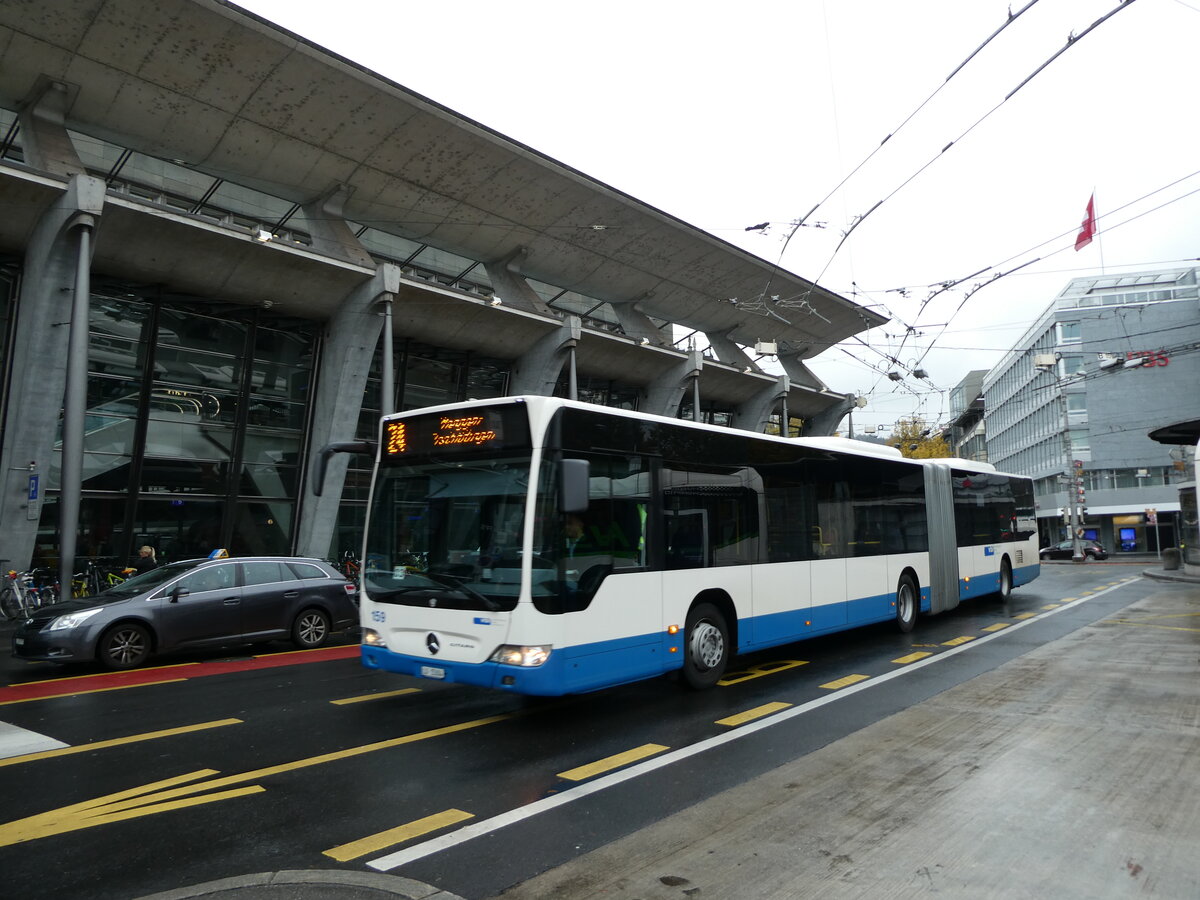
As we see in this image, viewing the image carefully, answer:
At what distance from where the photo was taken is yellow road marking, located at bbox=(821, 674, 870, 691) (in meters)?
8.65

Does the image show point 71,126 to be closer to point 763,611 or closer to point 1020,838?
point 763,611

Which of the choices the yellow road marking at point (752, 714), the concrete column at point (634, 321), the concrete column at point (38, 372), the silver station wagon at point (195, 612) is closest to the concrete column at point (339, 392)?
the concrete column at point (38, 372)

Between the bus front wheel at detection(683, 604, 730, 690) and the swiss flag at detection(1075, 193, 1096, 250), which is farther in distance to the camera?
the swiss flag at detection(1075, 193, 1096, 250)

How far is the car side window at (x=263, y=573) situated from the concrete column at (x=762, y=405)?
27.3m

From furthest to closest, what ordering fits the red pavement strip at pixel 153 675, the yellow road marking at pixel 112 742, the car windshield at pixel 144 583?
the car windshield at pixel 144 583, the red pavement strip at pixel 153 675, the yellow road marking at pixel 112 742

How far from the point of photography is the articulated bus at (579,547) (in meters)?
6.61

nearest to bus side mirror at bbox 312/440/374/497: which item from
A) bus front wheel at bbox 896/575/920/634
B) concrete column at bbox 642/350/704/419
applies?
bus front wheel at bbox 896/575/920/634

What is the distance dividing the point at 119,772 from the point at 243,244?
16228mm

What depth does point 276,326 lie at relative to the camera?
22562mm

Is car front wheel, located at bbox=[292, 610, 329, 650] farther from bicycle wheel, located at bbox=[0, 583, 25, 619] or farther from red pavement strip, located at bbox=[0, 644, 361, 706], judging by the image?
bicycle wheel, located at bbox=[0, 583, 25, 619]

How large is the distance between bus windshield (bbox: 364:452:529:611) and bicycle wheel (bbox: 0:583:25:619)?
476 inches

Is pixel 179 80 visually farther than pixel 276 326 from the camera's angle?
No

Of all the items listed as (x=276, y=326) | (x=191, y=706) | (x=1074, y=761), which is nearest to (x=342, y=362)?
(x=276, y=326)

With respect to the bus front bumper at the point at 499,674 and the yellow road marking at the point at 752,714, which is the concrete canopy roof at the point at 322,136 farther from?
the yellow road marking at the point at 752,714
